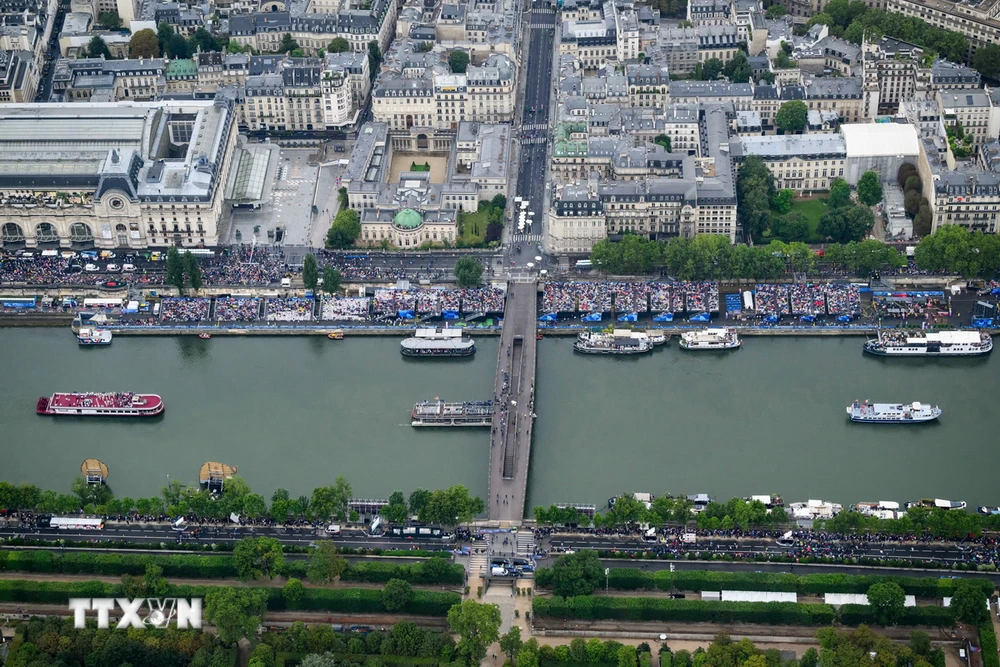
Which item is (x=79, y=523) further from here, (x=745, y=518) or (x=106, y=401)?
(x=745, y=518)

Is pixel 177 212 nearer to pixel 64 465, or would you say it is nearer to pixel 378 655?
pixel 64 465

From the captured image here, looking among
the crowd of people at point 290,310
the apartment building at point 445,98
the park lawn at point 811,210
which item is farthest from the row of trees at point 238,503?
the apartment building at point 445,98

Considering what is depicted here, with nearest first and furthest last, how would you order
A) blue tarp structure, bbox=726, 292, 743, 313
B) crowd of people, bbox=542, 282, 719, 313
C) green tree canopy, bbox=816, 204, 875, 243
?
blue tarp structure, bbox=726, 292, 743, 313 < crowd of people, bbox=542, 282, 719, 313 < green tree canopy, bbox=816, 204, 875, 243

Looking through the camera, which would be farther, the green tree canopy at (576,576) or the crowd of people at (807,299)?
the crowd of people at (807,299)

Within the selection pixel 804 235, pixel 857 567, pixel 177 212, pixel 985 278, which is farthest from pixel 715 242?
pixel 177 212

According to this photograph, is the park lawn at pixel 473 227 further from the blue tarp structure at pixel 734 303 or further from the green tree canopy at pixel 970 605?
the green tree canopy at pixel 970 605

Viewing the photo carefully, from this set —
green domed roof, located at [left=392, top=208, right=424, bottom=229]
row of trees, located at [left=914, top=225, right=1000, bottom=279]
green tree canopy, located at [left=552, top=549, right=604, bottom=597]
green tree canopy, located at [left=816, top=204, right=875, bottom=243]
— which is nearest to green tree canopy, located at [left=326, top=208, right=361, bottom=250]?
green domed roof, located at [left=392, top=208, right=424, bottom=229]

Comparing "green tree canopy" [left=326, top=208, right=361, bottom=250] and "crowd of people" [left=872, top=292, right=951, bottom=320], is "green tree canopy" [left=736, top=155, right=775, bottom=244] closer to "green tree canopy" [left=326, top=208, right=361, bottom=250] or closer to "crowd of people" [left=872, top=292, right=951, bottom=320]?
"crowd of people" [left=872, top=292, right=951, bottom=320]
